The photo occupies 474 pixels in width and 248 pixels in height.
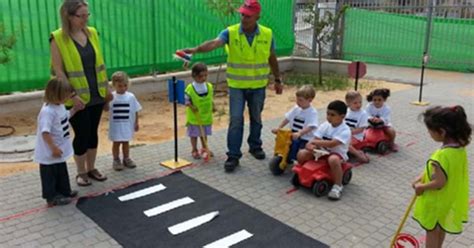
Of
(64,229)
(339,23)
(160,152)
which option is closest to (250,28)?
(160,152)

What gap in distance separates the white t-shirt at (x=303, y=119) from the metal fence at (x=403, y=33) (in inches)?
346

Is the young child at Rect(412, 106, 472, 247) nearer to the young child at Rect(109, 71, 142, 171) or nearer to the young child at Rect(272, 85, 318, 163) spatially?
the young child at Rect(272, 85, 318, 163)

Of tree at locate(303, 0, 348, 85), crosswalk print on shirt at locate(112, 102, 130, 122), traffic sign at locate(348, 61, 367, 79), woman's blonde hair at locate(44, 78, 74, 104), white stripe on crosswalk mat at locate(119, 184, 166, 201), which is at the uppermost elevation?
tree at locate(303, 0, 348, 85)

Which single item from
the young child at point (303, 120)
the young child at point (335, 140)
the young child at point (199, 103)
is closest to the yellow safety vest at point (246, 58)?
the young child at point (199, 103)

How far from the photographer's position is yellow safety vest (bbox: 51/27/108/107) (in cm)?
452

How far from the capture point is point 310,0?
14.2m

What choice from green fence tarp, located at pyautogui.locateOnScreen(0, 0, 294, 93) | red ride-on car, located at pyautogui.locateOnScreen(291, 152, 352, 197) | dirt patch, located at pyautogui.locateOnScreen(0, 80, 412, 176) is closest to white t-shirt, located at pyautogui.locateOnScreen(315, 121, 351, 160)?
red ride-on car, located at pyautogui.locateOnScreen(291, 152, 352, 197)

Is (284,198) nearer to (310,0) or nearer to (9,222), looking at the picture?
(9,222)

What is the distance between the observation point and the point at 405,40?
15258 millimetres

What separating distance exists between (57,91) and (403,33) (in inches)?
519

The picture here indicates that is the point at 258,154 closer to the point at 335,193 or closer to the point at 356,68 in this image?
the point at 335,193

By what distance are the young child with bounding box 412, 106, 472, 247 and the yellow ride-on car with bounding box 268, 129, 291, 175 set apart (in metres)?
2.28

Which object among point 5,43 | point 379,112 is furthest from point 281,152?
point 5,43

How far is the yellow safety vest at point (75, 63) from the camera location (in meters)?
4.52
